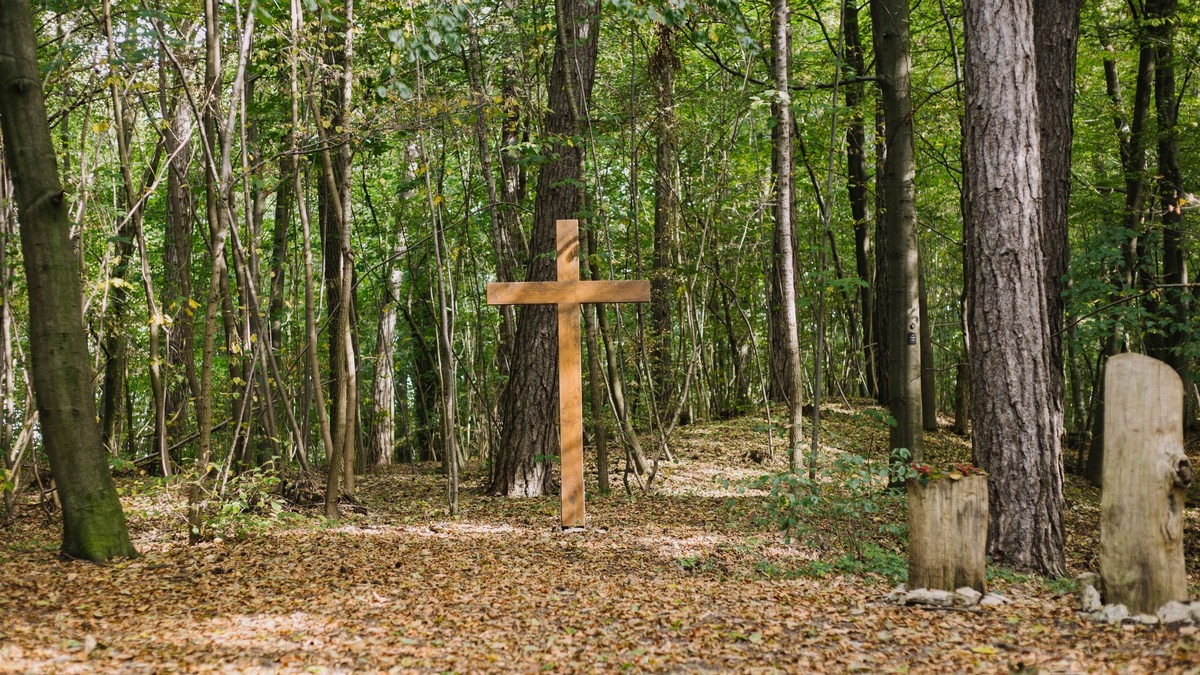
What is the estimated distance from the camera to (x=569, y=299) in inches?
283

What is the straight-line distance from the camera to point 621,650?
165 inches

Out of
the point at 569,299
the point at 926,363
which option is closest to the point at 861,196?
the point at 926,363

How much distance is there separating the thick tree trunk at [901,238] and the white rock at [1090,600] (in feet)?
13.3

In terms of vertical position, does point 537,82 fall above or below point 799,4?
below

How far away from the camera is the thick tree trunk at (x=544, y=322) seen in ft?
30.1

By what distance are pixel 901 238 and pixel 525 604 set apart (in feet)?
19.8

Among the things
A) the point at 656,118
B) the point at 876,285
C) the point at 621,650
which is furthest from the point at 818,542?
the point at 876,285

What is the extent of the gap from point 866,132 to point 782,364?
4.29 m

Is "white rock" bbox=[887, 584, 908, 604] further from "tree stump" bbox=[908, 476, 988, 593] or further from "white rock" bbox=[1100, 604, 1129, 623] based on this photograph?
"white rock" bbox=[1100, 604, 1129, 623]

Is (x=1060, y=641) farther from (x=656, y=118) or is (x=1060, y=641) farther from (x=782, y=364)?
(x=782, y=364)

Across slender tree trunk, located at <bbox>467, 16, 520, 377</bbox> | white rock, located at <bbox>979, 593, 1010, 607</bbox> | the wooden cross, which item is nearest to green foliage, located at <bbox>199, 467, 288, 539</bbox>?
the wooden cross

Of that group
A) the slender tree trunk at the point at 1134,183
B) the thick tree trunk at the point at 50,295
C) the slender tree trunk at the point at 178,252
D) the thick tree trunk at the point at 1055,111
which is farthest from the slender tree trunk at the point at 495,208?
the slender tree trunk at the point at 1134,183

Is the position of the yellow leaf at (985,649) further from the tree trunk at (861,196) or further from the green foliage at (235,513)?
the tree trunk at (861,196)

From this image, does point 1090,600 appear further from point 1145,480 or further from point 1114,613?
point 1145,480
